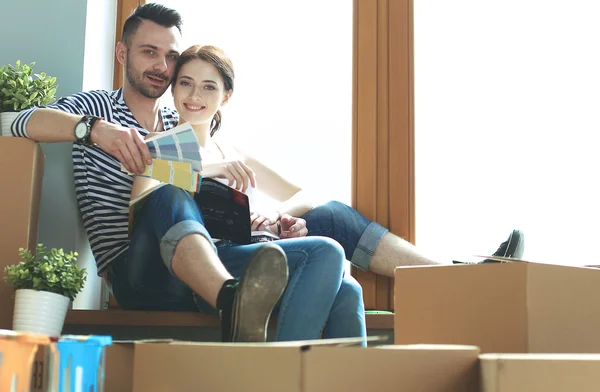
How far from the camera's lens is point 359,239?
2.05 m

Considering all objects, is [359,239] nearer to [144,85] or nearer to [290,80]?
[290,80]

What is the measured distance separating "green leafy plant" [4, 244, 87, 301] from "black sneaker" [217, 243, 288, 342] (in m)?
0.58

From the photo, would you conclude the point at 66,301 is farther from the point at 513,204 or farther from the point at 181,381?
the point at 513,204

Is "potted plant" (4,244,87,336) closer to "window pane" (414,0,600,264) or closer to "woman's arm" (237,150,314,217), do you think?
"woman's arm" (237,150,314,217)

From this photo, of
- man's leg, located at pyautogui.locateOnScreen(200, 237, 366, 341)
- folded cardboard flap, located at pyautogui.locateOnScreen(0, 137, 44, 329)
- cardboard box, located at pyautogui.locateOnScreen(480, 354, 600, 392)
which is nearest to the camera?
cardboard box, located at pyautogui.locateOnScreen(480, 354, 600, 392)

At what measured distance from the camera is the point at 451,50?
2.27 m

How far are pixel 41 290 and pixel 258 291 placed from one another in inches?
25.2

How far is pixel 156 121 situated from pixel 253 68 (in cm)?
37

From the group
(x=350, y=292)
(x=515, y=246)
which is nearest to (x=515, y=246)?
(x=515, y=246)

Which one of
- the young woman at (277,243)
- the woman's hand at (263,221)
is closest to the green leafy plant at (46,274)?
the young woman at (277,243)

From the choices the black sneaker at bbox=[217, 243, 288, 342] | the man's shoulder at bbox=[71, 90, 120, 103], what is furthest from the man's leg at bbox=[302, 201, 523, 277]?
the black sneaker at bbox=[217, 243, 288, 342]

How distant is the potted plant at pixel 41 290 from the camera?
1620 mm

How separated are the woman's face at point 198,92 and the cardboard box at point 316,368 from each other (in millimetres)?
1151

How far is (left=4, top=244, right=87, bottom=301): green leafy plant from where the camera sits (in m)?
1.64
